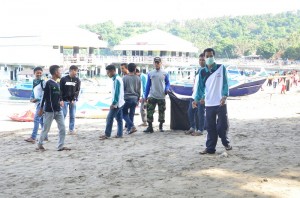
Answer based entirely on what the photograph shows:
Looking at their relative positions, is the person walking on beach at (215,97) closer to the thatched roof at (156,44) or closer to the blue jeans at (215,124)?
the blue jeans at (215,124)

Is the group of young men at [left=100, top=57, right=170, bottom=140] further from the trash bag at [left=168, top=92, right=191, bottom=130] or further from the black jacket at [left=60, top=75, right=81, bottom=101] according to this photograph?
the black jacket at [left=60, top=75, right=81, bottom=101]

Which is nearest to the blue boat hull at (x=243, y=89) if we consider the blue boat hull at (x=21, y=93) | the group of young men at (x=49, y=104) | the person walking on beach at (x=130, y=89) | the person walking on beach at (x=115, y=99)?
the blue boat hull at (x=21, y=93)

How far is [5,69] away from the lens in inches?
1873

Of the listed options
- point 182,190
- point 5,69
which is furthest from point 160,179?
point 5,69

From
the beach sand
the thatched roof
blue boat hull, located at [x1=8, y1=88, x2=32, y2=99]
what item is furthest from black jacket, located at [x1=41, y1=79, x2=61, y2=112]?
the thatched roof

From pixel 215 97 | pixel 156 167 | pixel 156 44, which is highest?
pixel 156 44

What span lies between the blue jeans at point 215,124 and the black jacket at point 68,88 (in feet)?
11.7

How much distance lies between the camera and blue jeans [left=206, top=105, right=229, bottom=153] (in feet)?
19.9

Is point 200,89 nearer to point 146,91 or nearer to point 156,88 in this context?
point 156,88

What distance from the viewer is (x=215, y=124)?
243 inches

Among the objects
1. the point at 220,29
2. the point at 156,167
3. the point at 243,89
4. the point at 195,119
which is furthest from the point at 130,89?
the point at 220,29

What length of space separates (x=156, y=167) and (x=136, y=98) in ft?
10.7

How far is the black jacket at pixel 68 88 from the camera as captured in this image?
868cm

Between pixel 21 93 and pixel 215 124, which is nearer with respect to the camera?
pixel 215 124
